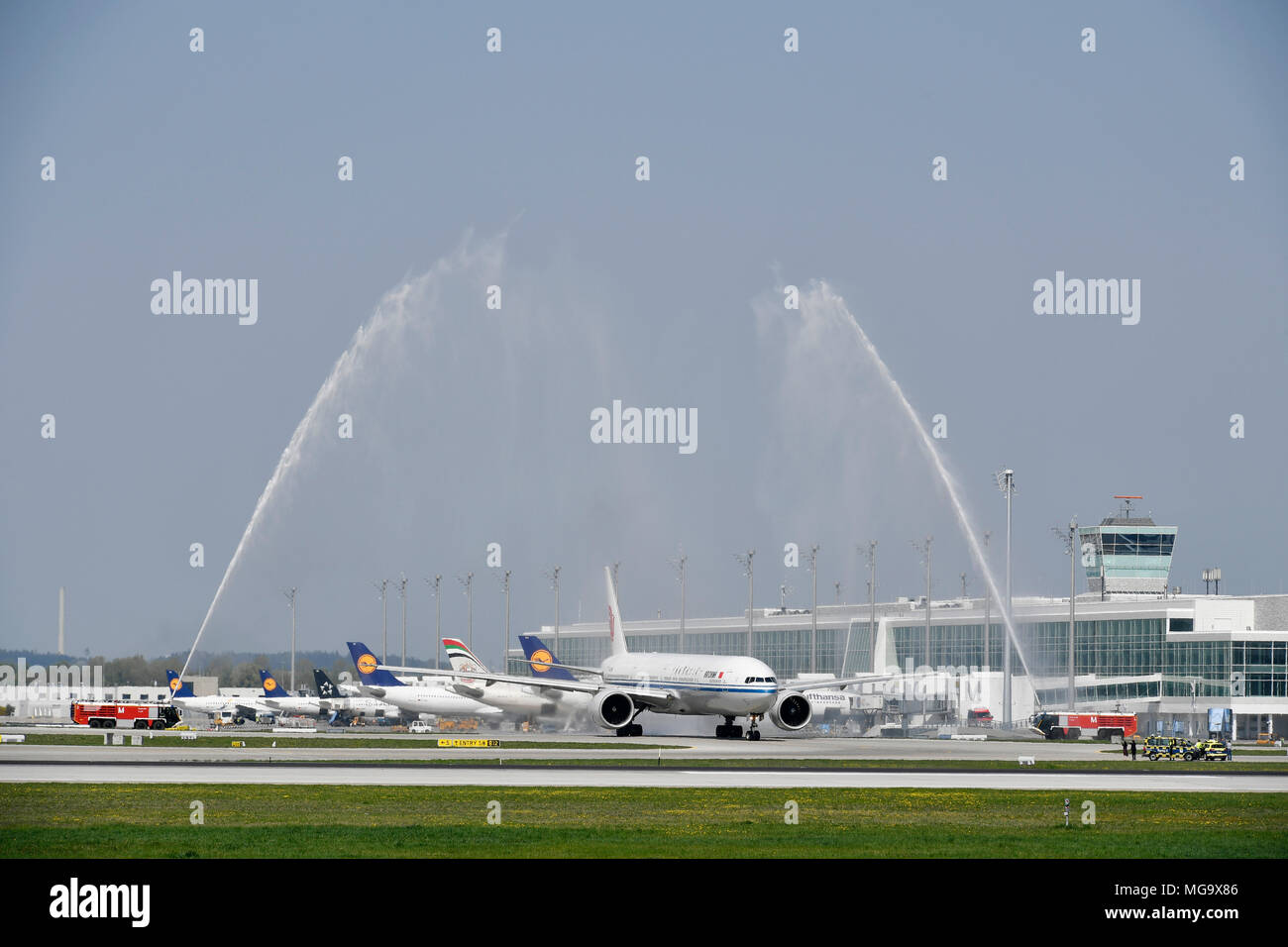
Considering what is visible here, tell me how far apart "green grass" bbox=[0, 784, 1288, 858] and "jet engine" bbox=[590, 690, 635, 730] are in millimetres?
54451

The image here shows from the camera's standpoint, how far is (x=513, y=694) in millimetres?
132125

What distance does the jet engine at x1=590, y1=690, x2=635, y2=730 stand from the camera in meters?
109

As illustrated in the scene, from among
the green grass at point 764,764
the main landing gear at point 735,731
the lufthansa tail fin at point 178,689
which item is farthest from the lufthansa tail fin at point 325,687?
the green grass at point 764,764

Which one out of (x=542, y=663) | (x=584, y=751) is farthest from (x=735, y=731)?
(x=542, y=663)

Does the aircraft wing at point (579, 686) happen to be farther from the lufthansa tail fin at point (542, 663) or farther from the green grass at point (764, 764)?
the green grass at point (764, 764)

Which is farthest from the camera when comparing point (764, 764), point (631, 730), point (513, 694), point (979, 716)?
point (979, 716)

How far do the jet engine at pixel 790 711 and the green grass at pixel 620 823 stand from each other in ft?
170

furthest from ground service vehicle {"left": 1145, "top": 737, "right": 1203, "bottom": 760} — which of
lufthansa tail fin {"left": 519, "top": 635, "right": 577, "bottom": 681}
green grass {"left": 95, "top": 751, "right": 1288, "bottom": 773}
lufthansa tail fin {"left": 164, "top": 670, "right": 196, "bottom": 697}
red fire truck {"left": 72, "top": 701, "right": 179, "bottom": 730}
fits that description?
lufthansa tail fin {"left": 164, "top": 670, "right": 196, "bottom": 697}

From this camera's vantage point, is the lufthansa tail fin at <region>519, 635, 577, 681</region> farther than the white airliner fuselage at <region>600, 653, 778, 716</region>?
Yes

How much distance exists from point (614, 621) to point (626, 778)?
270ft

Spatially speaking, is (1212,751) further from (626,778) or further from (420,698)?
(420,698)

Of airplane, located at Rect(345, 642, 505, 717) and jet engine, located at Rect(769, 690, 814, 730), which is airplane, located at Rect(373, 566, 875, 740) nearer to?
jet engine, located at Rect(769, 690, 814, 730)
